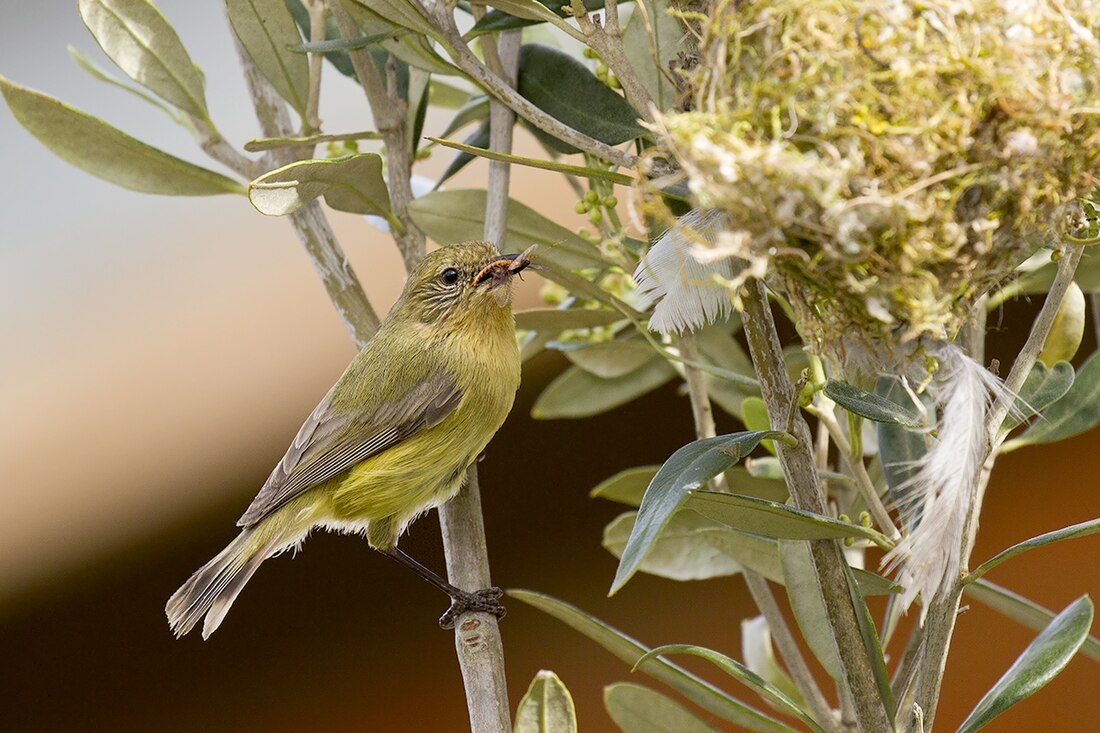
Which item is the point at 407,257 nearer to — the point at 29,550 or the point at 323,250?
the point at 323,250

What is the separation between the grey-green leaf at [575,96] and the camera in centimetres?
102

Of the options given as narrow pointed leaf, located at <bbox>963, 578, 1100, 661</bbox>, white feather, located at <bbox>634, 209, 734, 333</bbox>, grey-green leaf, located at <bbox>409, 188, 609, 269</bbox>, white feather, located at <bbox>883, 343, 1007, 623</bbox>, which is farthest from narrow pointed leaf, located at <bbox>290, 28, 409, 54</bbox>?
narrow pointed leaf, located at <bbox>963, 578, 1100, 661</bbox>

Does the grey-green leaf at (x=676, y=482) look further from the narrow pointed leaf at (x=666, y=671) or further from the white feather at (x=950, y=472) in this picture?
the narrow pointed leaf at (x=666, y=671)

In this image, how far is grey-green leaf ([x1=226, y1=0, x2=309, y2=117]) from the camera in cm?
109

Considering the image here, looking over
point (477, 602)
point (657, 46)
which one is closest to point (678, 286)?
point (657, 46)

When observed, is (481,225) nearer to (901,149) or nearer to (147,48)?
(147,48)

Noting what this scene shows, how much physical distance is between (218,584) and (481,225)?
61 centimetres

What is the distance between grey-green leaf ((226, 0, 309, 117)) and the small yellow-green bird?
34 centimetres

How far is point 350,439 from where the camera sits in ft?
4.86

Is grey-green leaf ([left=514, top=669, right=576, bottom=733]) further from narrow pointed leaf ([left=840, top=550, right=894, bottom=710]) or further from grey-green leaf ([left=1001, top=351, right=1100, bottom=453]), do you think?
grey-green leaf ([left=1001, top=351, right=1100, bottom=453])

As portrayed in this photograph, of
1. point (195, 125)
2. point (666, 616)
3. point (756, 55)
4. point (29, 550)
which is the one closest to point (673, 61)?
point (756, 55)

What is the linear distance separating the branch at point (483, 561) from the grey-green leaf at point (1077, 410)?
0.54m

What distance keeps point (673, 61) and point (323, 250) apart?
1.42ft

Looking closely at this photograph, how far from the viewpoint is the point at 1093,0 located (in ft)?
2.29
